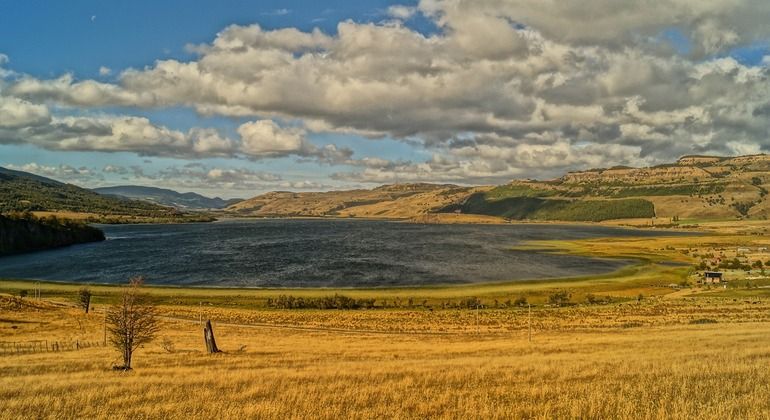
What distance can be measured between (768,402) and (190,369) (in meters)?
27.9

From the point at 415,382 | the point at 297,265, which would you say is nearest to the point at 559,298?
the point at 415,382

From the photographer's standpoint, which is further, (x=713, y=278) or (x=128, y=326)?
(x=713, y=278)

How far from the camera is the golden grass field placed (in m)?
16.2

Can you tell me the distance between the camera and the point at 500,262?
152375 mm

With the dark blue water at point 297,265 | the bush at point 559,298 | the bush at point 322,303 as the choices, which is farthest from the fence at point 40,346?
the bush at point 559,298

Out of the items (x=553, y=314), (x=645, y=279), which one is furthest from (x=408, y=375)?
(x=645, y=279)

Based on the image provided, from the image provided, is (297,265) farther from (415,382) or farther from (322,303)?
(415,382)

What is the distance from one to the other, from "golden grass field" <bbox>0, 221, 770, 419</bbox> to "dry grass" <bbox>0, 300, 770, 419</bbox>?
0.10 m

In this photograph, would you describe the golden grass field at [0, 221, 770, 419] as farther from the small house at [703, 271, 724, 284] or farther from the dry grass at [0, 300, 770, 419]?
the small house at [703, 271, 724, 284]

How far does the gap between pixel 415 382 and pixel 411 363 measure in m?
9.65

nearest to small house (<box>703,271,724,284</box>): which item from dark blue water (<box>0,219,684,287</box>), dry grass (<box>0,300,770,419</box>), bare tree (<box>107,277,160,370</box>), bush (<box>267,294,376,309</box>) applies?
dark blue water (<box>0,219,684,287</box>)

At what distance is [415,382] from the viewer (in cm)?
2141

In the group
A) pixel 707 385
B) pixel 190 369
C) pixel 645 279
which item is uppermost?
pixel 707 385

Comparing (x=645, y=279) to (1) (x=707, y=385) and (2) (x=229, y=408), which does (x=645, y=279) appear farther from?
(2) (x=229, y=408)
